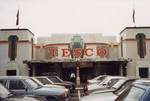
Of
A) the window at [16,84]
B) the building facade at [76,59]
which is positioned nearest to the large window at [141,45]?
the building facade at [76,59]

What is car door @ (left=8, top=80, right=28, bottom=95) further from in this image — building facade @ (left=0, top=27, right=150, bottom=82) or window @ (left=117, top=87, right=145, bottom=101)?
building facade @ (left=0, top=27, right=150, bottom=82)

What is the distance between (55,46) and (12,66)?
24.2ft

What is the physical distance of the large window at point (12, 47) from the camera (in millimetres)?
48156

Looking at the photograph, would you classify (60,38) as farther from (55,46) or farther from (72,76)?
(72,76)

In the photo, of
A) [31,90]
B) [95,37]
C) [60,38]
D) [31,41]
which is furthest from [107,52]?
[31,90]

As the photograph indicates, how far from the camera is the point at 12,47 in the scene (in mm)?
48281

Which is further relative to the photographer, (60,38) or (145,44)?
(60,38)

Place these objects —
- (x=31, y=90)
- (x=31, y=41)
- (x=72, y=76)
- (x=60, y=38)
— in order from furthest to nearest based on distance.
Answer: (x=60, y=38) → (x=31, y=41) → (x=72, y=76) → (x=31, y=90)

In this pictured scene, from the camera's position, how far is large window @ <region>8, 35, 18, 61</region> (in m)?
48.2

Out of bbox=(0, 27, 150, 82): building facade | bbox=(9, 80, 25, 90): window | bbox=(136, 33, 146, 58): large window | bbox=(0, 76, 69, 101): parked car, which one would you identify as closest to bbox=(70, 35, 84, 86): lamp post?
bbox=(0, 27, 150, 82): building facade

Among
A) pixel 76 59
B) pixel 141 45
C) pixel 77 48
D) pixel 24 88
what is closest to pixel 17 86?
pixel 24 88

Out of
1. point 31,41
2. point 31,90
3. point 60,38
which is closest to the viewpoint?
point 31,90

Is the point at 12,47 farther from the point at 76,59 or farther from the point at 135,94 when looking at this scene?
the point at 135,94

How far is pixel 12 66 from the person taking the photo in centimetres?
4794
